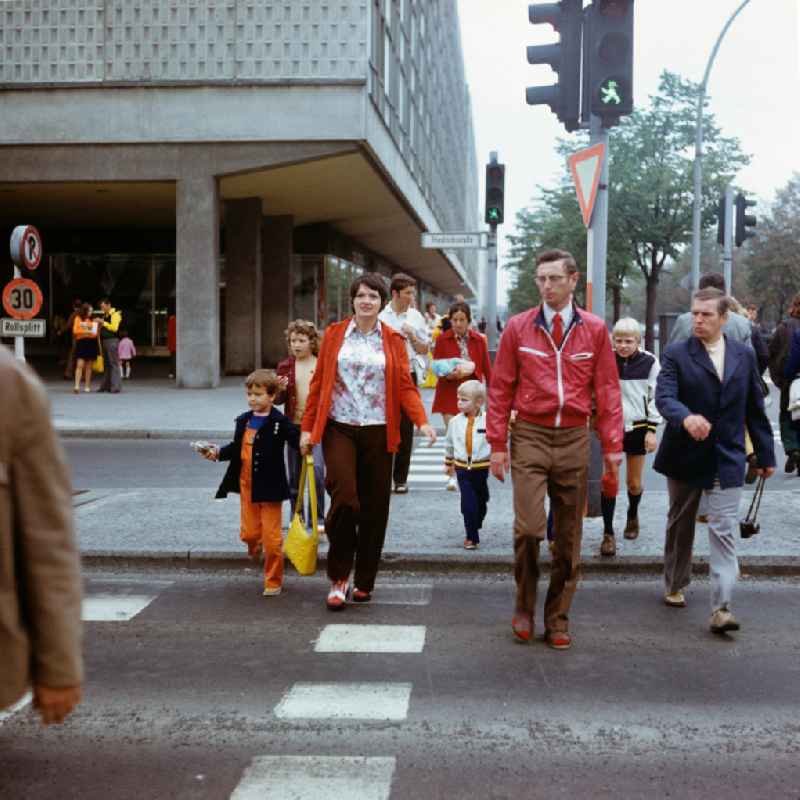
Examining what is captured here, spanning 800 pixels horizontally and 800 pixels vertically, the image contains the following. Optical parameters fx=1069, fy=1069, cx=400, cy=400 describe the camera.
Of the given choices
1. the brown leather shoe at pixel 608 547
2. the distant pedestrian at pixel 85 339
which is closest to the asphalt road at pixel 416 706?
the brown leather shoe at pixel 608 547

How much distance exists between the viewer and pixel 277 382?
255 inches

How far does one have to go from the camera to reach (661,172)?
135 ft

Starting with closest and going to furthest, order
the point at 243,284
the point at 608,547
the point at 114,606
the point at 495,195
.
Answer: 1. the point at 114,606
2. the point at 608,547
3. the point at 495,195
4. the point at 243,284

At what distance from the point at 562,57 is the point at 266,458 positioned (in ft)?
14.7

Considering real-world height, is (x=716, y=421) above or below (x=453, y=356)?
below

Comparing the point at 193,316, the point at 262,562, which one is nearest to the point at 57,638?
the point at 262,562

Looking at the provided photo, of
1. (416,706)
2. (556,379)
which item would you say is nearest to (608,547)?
(556,379)

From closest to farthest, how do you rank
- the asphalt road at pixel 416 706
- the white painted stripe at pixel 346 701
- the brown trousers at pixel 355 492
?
1. the asphalt road at pixel 416 706
2. the white painted stripe at pixel 346 701
3. the brown trousers at pixel 355 492

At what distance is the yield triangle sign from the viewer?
8148 mm

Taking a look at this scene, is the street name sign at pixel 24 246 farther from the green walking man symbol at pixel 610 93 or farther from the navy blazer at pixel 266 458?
the navy blazer at pixel 266 458

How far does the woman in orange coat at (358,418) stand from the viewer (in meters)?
5.95

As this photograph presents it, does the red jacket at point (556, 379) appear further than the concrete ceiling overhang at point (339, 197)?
No

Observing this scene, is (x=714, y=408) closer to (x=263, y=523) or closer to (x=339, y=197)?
(x=263, y=523)

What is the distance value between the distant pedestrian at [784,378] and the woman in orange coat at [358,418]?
3.93m
